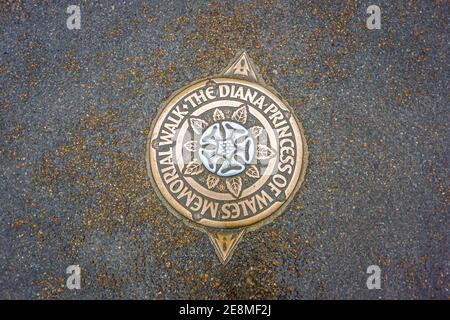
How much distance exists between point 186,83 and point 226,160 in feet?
1.74

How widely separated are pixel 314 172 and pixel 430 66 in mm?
974

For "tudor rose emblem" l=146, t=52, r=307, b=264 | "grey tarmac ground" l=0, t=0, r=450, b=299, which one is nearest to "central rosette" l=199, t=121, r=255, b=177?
"tudor rose emblem" l=146, t=52, r=307, b=264

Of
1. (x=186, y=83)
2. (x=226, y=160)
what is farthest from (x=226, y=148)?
(x=186, y=83)

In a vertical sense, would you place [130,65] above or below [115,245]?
above

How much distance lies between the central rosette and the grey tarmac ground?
1.15 ft

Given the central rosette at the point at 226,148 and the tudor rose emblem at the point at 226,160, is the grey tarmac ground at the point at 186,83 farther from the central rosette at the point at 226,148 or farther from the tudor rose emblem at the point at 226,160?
the central rosette at the point at 226,148

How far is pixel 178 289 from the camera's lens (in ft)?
7.88

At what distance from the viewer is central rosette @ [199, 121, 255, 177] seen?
2.48 m

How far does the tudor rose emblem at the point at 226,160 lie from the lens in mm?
2471

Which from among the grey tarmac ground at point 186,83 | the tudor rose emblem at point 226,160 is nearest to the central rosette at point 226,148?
the tudor rose emblem at point 226,160

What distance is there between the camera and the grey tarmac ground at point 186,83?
242 cm

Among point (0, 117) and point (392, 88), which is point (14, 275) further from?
point (392, 88)

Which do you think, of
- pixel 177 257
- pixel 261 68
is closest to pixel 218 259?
pixel 177 257

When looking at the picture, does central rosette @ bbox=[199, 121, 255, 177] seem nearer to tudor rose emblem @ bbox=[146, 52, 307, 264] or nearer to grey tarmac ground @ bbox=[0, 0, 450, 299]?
tudor rose emblem @ bbox=[146, 52, 307, 264]
